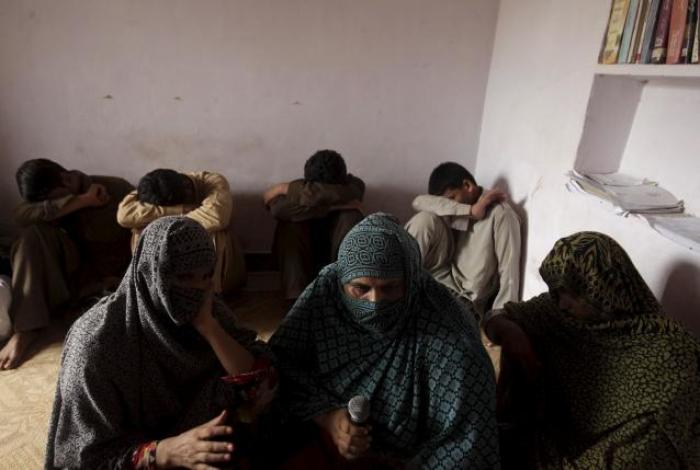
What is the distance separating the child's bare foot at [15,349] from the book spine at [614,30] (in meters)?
2.89

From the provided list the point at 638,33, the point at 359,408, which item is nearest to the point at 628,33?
the point at 638,33

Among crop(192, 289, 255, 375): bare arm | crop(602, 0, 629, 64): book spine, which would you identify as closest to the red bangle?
crop(192, 289, 255, 375): bare arm

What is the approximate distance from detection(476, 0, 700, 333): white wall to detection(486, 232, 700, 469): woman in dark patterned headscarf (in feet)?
1.01

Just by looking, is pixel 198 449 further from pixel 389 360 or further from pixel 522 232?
pixel 522 232

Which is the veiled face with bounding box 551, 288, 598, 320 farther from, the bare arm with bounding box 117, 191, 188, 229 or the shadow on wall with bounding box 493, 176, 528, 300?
the bare arm with bounding box 117, 191, 188, 229

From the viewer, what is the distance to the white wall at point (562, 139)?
4.95ft

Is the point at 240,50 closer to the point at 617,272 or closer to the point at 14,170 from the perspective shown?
the point at 14,170

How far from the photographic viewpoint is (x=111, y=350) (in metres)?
1.15

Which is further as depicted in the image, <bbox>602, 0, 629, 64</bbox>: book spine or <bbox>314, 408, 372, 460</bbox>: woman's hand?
<bbox>602, 0, 629, 64</bbox>: book spine

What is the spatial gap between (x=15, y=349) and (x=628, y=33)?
2.95 meters

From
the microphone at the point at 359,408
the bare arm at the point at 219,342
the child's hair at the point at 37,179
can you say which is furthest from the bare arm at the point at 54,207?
the microphone at the point at 359,408

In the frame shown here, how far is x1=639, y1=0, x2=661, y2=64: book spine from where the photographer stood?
1.46 m

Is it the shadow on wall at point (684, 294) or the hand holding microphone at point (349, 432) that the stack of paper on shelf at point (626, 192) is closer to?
the shadow on wall at point (684, 294)

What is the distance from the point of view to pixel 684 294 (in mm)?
1394
